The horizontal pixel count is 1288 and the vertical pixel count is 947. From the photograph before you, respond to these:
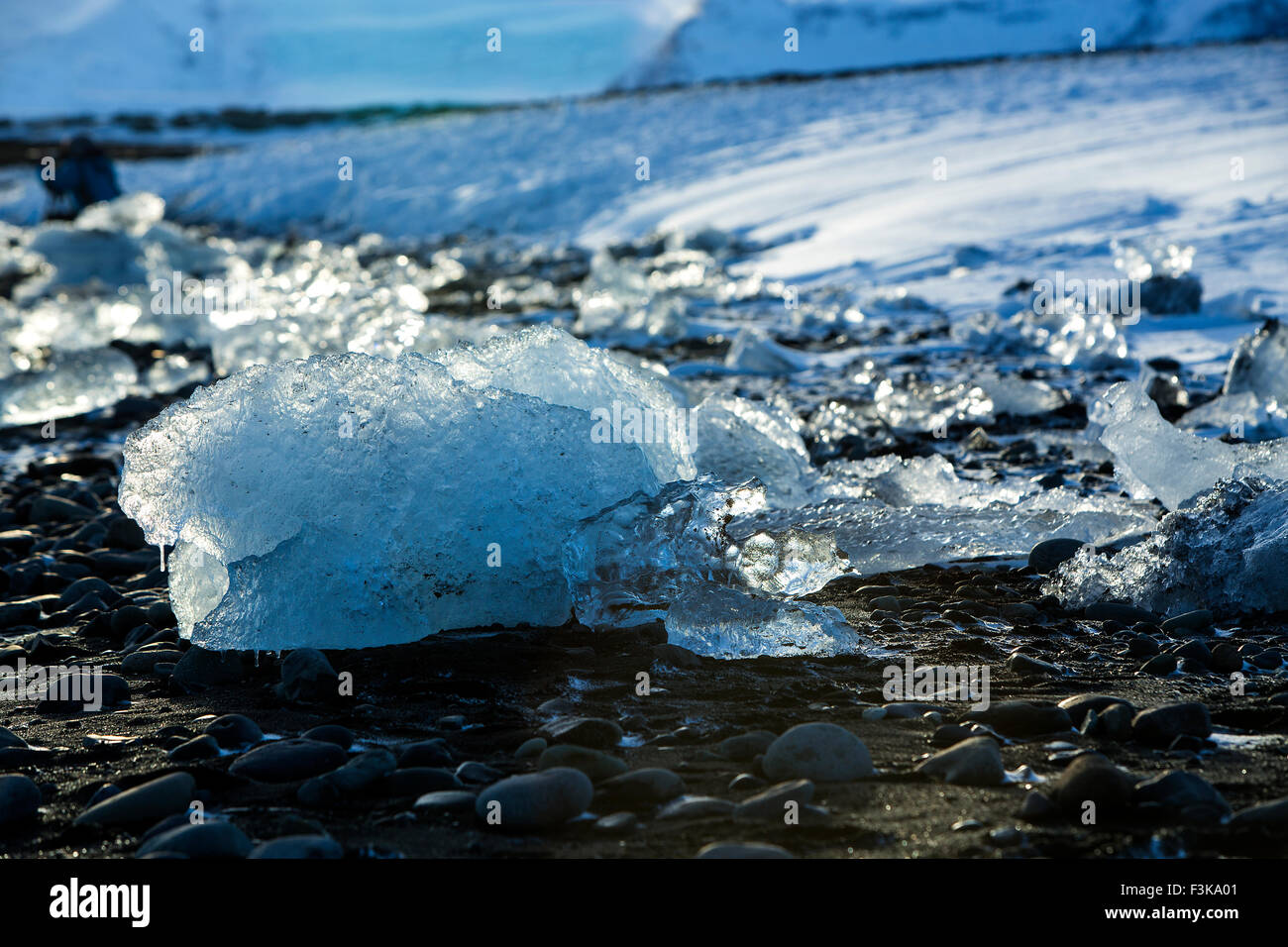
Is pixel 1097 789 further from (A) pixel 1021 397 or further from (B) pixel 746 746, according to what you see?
(A) pixel 1021 397

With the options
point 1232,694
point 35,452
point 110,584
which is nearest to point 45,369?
point 35,452

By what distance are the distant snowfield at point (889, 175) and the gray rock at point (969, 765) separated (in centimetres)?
446

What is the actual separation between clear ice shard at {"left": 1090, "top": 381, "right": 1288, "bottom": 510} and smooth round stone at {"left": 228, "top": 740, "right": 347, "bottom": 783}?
260 cm

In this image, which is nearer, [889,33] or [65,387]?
[65,387]

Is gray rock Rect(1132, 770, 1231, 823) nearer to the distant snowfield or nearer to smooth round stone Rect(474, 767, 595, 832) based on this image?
smooth round stone Rect(474, 767, 595, 832)

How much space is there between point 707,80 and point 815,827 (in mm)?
25006

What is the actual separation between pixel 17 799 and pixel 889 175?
1019 cm

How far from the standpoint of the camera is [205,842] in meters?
1.75

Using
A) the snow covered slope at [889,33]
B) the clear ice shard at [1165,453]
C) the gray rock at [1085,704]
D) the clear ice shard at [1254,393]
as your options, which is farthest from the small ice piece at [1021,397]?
the snow covered slope at [889,33]

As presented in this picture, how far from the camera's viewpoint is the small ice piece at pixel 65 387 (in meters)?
6.18

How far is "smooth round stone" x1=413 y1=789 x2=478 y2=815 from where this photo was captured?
6.33ft

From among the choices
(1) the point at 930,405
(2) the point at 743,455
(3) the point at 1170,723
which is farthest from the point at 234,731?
(1) the point at 930,405

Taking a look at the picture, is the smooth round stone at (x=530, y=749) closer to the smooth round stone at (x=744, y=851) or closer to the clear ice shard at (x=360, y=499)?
the smooth round stone at (x=744, y=851)

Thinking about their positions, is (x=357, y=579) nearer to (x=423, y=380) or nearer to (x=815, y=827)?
(x=423, y=380)
